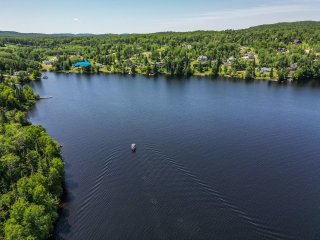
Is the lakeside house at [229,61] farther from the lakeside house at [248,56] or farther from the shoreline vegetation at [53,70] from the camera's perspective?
the lakeside house at [248,56]

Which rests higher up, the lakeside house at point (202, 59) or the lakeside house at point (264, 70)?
the lakeside house at point (202, 59)

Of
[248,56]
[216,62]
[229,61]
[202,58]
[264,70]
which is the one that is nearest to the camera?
[264,70]

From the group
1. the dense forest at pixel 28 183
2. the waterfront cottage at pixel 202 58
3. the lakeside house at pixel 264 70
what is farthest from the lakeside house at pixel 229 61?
the dense forest at pixel 28 183

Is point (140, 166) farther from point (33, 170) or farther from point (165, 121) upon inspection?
point (165, 121)

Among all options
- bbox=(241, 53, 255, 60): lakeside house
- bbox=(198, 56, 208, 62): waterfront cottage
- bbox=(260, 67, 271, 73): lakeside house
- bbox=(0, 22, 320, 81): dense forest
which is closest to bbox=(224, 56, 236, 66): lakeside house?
bbox=(0, 22, 320, 81): dense forest

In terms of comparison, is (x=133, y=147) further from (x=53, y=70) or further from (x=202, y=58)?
(x=53, y=70)

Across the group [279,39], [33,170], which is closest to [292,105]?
[33,170]

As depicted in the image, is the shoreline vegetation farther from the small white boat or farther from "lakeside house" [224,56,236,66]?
the small white boat

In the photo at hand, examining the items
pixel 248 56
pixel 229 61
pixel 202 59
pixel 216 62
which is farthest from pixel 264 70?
pixel 202 59
